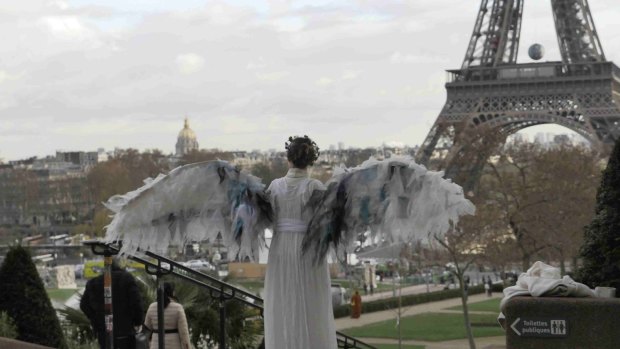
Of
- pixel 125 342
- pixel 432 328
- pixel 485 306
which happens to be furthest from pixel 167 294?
pixel 485 306

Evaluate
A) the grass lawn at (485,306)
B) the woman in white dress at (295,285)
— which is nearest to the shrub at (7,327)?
the woman in white dress at (295,285)

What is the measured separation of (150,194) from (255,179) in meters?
0.55

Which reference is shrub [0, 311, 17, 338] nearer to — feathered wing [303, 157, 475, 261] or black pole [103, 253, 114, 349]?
black pole [103, 253, 114, 349]

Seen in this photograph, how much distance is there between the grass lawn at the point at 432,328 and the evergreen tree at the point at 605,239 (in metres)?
24.7

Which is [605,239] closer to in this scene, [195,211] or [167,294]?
[167,294]

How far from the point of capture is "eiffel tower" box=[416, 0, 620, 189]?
77.2 m

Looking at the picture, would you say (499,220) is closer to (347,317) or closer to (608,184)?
(347,317)

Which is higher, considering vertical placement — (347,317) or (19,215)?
(19,215)

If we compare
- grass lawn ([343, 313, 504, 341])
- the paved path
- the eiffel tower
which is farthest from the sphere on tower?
grass lawn ([343, 313, 504, 341])

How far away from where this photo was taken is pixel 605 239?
10.2m

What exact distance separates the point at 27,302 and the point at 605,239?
19.2 feet

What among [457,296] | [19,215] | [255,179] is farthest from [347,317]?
[19,215]

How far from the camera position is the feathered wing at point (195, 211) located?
24.3 feet

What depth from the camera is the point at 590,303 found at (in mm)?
9320
